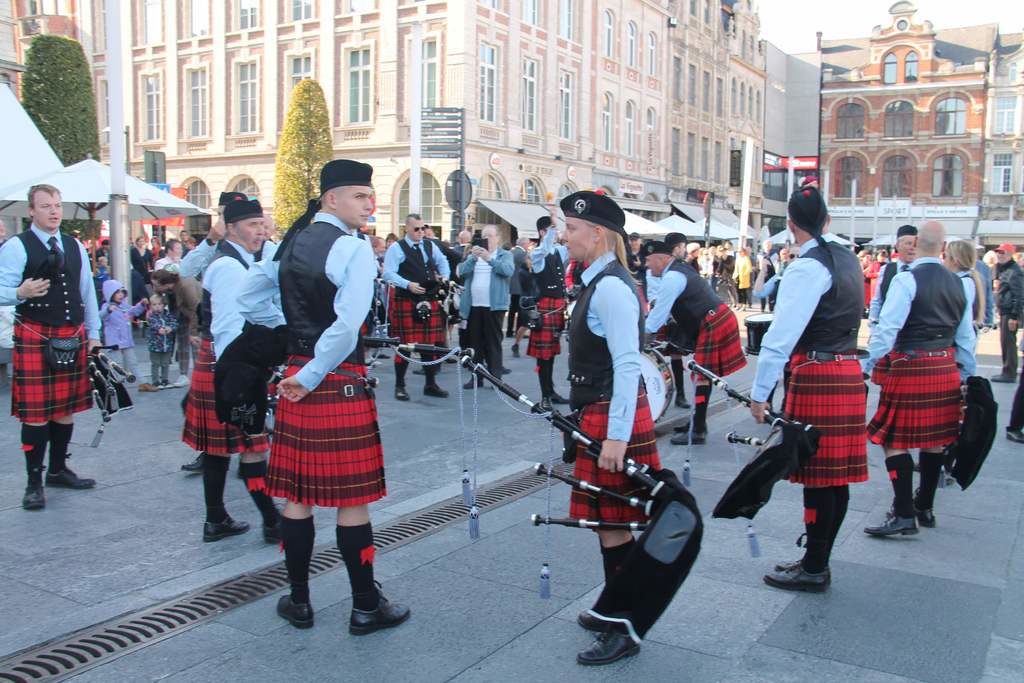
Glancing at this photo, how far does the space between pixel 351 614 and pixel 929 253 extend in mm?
3812

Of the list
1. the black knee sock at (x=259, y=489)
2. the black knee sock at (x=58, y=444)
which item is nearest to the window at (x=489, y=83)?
the black knee sock at (x=58, y=444)

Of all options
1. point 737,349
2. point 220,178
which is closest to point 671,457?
point 737,349

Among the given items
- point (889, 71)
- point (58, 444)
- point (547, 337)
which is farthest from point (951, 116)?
point (58, 444)

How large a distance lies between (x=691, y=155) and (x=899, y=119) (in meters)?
22.4

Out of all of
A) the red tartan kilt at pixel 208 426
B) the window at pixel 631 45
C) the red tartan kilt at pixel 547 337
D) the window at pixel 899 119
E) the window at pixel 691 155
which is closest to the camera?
the red tartan kilt at pixel 208 426

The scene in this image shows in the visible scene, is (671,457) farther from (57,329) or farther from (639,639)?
(57,329)

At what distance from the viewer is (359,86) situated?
28.5 meters

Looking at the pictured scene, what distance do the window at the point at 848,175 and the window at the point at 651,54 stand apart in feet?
85.9

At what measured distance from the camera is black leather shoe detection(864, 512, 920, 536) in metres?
5.10

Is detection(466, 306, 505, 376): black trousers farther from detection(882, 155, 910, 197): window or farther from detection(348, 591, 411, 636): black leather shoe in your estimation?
detection(882, 155, 910, 197): window

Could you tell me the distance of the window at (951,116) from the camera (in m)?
55.8

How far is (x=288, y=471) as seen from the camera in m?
3.66

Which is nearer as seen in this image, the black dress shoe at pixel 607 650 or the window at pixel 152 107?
the black dress shoe at pixel 607 650

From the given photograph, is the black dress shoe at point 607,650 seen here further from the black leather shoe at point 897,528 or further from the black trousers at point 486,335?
the black trousers at point 486,335
